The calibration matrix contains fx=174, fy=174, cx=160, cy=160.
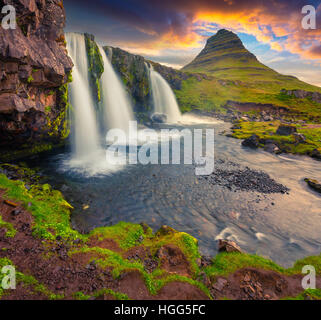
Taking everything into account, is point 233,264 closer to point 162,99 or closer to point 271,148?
point 271,148

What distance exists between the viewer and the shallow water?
13388 millimetres

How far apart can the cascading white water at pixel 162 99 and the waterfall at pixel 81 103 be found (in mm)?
37555

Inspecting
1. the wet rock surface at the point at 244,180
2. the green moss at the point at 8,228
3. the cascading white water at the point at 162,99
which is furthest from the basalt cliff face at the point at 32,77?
the cascading white water at the point at 162,99

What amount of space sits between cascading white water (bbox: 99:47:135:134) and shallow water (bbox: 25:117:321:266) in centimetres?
2127

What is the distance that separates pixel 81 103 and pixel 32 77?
1193cm

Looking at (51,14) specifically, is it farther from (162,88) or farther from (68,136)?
(162,88)

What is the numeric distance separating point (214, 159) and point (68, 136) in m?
24.7

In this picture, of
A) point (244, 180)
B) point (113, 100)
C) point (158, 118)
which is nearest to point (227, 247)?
point (244, 180)

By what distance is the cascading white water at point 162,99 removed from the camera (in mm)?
69438

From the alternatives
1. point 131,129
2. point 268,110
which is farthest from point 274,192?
point 268,110

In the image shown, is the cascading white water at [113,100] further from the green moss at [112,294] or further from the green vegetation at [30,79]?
the green moss at [112,294]

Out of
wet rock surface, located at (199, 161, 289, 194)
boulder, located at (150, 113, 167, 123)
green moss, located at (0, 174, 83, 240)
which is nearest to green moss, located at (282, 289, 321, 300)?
green moss, located at (0, 174, 83, 240)

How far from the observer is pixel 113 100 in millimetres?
45625

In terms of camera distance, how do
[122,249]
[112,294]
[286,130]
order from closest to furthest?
1. [112,294]
2. [122,249]
3. [286,130]
